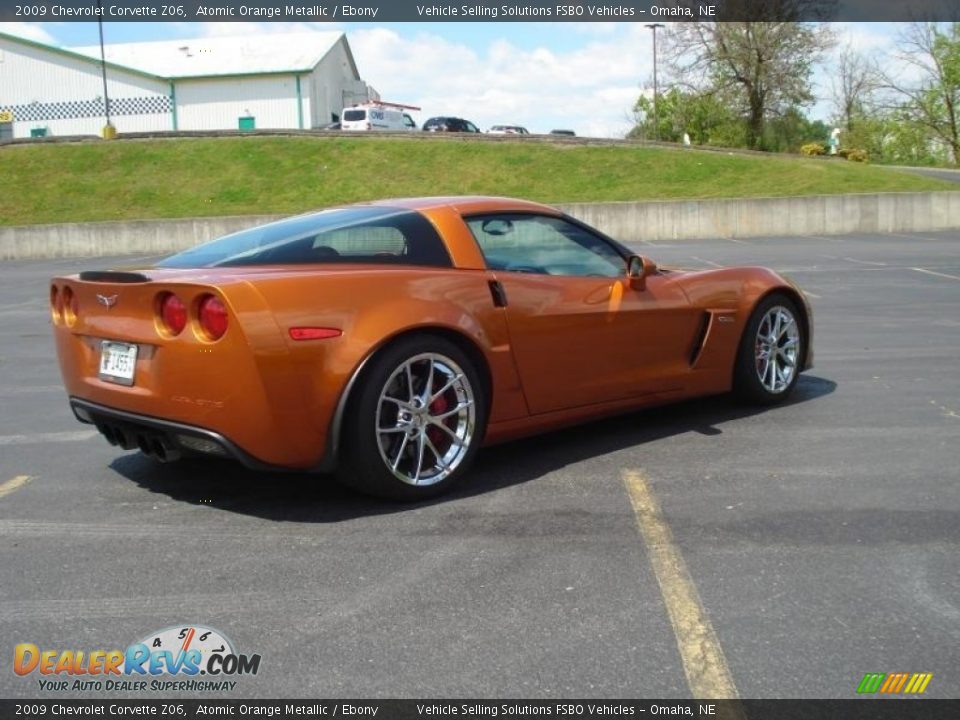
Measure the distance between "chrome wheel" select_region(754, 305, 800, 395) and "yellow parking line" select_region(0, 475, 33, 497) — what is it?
13.3 ft

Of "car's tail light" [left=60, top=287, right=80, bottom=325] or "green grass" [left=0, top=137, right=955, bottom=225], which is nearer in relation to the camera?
"car's tail light" [left=60, top=287, right=80, bottom=325]

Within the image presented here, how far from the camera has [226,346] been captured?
4.00m

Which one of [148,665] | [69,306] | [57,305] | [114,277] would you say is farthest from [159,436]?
[148,665]

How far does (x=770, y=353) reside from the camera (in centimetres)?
618

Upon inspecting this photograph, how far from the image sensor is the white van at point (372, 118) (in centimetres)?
4669

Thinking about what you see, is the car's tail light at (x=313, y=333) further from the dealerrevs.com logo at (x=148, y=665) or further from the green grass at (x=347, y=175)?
the green grass at (x=347, y=175)

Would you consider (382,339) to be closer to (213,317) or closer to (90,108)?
(213,317)

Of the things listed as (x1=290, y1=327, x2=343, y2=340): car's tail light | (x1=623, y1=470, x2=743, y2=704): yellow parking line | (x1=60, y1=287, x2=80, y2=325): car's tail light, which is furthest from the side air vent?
(x1=60, y1=287, x2=80, y2=325): car's tail light

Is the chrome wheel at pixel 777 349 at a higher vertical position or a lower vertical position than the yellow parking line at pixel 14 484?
higher

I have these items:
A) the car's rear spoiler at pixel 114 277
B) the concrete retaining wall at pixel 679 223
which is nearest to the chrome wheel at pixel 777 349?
the car's rear spoiler at pixel 114 277

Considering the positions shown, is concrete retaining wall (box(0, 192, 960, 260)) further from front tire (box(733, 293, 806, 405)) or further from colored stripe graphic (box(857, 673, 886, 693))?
colored stripe graphic (box(857, 673, 886, 693))

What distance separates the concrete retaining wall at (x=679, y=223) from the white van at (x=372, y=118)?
64.9ft

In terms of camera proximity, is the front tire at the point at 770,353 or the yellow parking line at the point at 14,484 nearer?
the yellow parking line at the point at 14,484

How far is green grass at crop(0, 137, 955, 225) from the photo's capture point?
30750 millimetres
